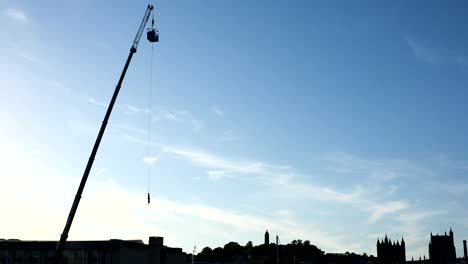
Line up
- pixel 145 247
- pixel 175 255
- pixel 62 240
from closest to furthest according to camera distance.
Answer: pixel 62 240 < pixel 145 247 < pixel 175 255

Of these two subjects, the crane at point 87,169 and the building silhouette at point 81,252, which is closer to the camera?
the crane at point 87,169

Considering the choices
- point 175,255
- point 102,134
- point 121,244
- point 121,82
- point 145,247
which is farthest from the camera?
point 175,255

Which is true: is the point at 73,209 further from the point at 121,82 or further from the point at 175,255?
the point at 175,255

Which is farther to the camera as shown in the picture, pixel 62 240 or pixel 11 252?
pixel 11 252

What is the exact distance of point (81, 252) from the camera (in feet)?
379

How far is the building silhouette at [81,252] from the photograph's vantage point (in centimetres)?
11356

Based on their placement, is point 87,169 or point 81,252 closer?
point 87,169

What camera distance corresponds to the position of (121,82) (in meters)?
64.8

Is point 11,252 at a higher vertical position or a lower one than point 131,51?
lower

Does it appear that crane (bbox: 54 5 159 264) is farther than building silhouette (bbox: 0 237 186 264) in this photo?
No

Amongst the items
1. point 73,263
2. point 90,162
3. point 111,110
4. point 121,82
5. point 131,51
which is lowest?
point 73,263

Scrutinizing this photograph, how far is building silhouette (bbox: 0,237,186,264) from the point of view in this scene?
113562 mm

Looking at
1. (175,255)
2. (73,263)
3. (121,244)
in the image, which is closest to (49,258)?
(73,263)

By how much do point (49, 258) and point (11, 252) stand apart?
972 centimetres
